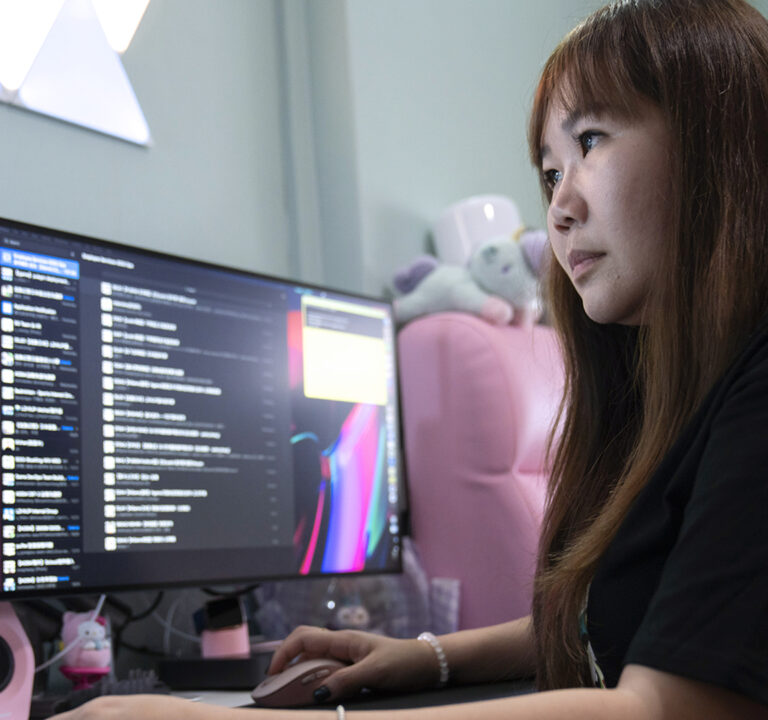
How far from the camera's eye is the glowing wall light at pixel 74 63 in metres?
1.31

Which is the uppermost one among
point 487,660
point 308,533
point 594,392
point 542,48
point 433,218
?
point 542,48

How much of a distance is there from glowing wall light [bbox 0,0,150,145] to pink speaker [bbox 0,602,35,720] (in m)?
0.72

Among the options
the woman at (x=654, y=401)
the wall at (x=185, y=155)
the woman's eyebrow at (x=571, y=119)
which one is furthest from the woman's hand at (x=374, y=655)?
the wall at (x=185, y=155)

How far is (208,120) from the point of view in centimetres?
162

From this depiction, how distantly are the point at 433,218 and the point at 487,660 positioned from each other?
112 centimetres

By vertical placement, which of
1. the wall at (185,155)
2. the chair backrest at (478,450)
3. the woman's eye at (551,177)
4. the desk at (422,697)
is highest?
the wall at (185,155)

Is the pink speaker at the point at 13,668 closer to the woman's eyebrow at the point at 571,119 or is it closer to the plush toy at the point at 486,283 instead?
the woman's eyebrow at the point at 571,119

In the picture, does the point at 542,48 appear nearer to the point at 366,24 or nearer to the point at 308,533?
the point at 366,24

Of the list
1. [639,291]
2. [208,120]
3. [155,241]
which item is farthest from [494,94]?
[639,291]

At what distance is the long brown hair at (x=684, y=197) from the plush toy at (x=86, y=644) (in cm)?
54

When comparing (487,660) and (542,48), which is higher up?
(542,48)

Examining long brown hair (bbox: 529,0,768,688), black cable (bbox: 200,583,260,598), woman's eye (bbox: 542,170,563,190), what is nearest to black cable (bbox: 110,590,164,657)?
black cable (bbox: 200,583,260,598)

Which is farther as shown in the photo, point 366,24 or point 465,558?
point 366,24

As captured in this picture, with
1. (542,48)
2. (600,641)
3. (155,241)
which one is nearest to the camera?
(600,641)
